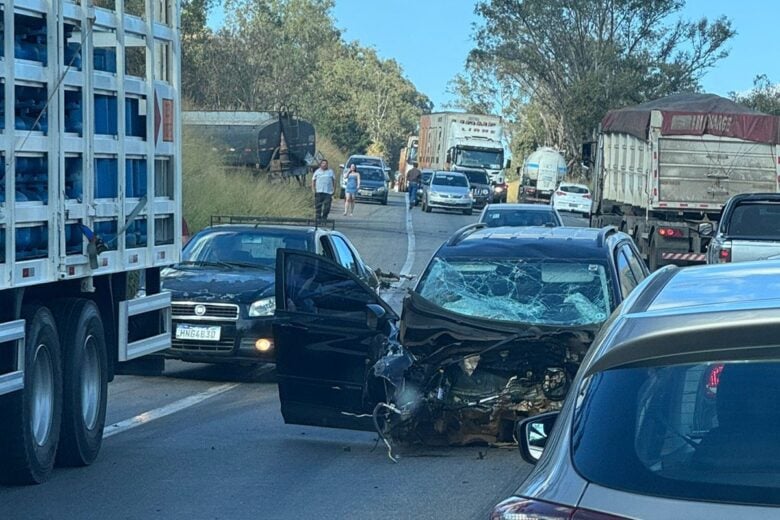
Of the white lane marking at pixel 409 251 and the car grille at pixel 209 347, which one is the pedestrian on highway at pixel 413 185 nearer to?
the white lane marking at pixel 409 251

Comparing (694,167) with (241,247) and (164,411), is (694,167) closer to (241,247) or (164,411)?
(241,247)

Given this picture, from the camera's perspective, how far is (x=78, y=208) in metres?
8.33

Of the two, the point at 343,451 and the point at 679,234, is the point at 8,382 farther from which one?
the point at 679,234

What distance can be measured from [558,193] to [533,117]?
35.7m

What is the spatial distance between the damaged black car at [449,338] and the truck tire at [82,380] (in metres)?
1.25

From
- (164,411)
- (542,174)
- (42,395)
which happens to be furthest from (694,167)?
(542,174)

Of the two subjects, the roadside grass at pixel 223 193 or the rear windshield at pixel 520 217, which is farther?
the roadside grass at pixel 223 193

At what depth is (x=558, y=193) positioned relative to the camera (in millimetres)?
57594

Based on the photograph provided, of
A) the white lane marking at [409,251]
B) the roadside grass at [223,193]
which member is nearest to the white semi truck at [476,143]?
the white lane marking at [409,251]

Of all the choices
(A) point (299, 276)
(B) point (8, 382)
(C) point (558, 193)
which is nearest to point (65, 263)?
(B) point (8, 382)

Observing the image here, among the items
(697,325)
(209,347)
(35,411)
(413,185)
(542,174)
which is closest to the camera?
(697,325)

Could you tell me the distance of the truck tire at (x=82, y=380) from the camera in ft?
28.8

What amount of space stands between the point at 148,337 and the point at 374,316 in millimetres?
1762

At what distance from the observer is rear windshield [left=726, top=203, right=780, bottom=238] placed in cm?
1802
